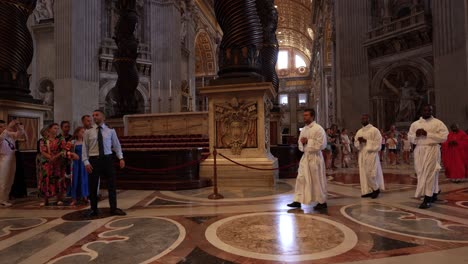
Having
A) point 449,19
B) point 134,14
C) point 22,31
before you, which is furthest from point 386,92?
point 22,31

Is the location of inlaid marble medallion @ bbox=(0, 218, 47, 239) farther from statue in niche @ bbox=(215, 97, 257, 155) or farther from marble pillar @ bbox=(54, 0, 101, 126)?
marble pillar @ bbox=(54, 0, 101, 126)

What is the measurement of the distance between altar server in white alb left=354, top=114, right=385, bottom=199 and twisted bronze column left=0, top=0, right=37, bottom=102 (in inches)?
295

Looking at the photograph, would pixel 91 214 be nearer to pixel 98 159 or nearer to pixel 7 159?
pixel 98 159

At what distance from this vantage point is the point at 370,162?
548 cm

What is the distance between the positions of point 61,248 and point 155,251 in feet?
2.98

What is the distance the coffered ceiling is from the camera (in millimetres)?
40000

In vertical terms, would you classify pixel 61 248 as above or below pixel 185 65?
below

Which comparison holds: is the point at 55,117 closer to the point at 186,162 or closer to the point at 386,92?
the point at 186,162

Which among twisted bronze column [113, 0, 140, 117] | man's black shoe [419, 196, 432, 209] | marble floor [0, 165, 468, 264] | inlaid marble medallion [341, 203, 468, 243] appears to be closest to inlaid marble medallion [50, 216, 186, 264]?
marble floor [0, 165, 468, 264]

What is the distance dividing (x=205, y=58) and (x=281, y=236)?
31.9m

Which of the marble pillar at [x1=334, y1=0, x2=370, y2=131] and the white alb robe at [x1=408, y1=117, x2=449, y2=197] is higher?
the marble pillar at [x1=334, y1=0, x2=370, y2=131]

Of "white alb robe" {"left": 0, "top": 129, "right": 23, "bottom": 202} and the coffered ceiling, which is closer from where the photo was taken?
"white alb robe" {"left": 0, "top": 129, "right": 23, "bottom": 202}

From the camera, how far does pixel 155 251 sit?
2680 millimetres

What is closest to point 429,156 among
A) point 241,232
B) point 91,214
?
point 241,232
